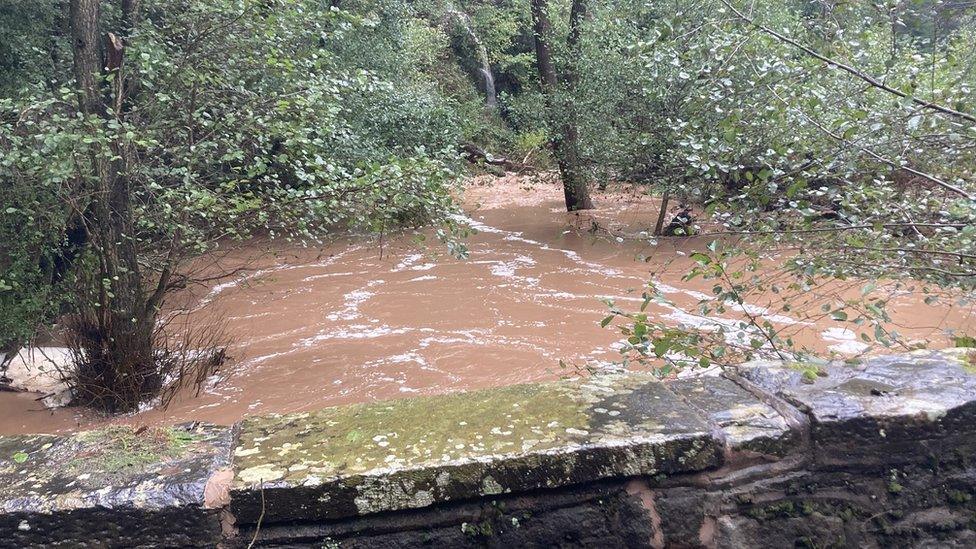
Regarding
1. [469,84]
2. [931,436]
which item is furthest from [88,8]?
[469,84]

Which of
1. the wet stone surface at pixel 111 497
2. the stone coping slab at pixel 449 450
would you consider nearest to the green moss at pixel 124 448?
the wet stone surface at pixel 111 497

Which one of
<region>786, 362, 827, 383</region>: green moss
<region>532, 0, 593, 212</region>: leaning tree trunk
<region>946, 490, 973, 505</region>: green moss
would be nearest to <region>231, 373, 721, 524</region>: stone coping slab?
<region>786, 362, 827, 383</region>: green moss

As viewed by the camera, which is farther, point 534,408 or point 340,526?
point 534,408

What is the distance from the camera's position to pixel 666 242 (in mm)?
12102

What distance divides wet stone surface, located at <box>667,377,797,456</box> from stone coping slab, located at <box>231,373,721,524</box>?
7 centimetres

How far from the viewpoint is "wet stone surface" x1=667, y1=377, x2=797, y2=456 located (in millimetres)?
1959

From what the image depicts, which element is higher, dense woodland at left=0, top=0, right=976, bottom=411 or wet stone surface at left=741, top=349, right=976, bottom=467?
dense woodland at left=0, top=0, right=976, bottom=411

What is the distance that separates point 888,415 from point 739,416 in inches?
16.1

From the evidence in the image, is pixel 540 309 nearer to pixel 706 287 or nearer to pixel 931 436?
pixel 706 287

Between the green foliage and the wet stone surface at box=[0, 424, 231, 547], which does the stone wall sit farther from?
the green foliage

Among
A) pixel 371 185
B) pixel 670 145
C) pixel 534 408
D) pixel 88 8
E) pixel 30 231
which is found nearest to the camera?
pixel 534 408

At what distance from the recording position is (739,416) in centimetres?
Answer: 207

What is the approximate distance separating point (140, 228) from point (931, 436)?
5.96m

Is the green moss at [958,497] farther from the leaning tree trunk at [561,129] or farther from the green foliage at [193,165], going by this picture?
the leaning tree trunk at [561,129]
